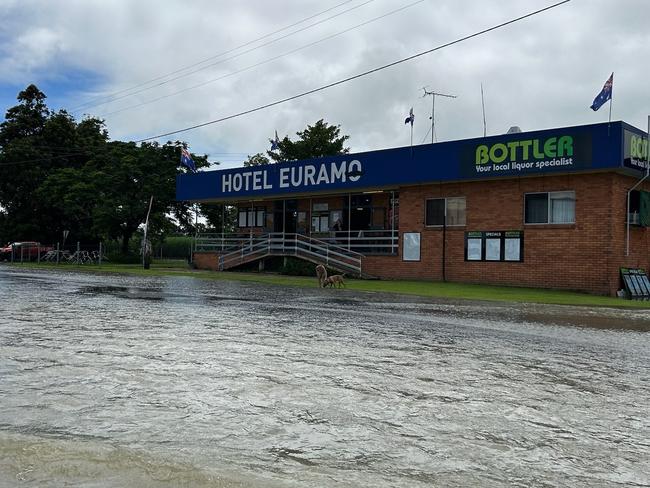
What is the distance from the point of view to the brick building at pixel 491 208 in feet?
81.5

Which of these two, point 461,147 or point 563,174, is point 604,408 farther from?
point 461,147

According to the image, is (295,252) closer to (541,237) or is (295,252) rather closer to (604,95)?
(541,237)

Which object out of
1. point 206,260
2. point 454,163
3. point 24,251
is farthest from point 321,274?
point 24,251

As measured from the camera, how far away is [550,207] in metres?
26.4

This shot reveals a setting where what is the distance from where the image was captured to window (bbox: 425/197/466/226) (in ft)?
96.3

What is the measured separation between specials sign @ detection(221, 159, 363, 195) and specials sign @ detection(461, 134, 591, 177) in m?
6.89

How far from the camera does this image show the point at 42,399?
624 centimetres

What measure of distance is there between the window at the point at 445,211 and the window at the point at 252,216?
1525cm

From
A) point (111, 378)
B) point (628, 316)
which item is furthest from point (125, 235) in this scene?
point (111, 378)

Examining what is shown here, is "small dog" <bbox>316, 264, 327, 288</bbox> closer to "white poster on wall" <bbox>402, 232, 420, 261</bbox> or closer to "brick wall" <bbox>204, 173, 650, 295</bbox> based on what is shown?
"brick wall" <bbox>204, 173, 650, 295</bbox>

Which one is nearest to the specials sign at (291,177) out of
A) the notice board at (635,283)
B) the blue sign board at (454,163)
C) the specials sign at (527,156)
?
the blue sign board at (454,163)

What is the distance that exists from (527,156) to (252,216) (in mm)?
22081

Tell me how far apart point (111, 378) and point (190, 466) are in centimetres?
314

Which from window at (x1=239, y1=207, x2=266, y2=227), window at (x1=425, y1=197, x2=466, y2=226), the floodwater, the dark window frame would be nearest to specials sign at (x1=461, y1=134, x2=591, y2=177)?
window at (x1=425, y1=197, x2=466, y2=226)
